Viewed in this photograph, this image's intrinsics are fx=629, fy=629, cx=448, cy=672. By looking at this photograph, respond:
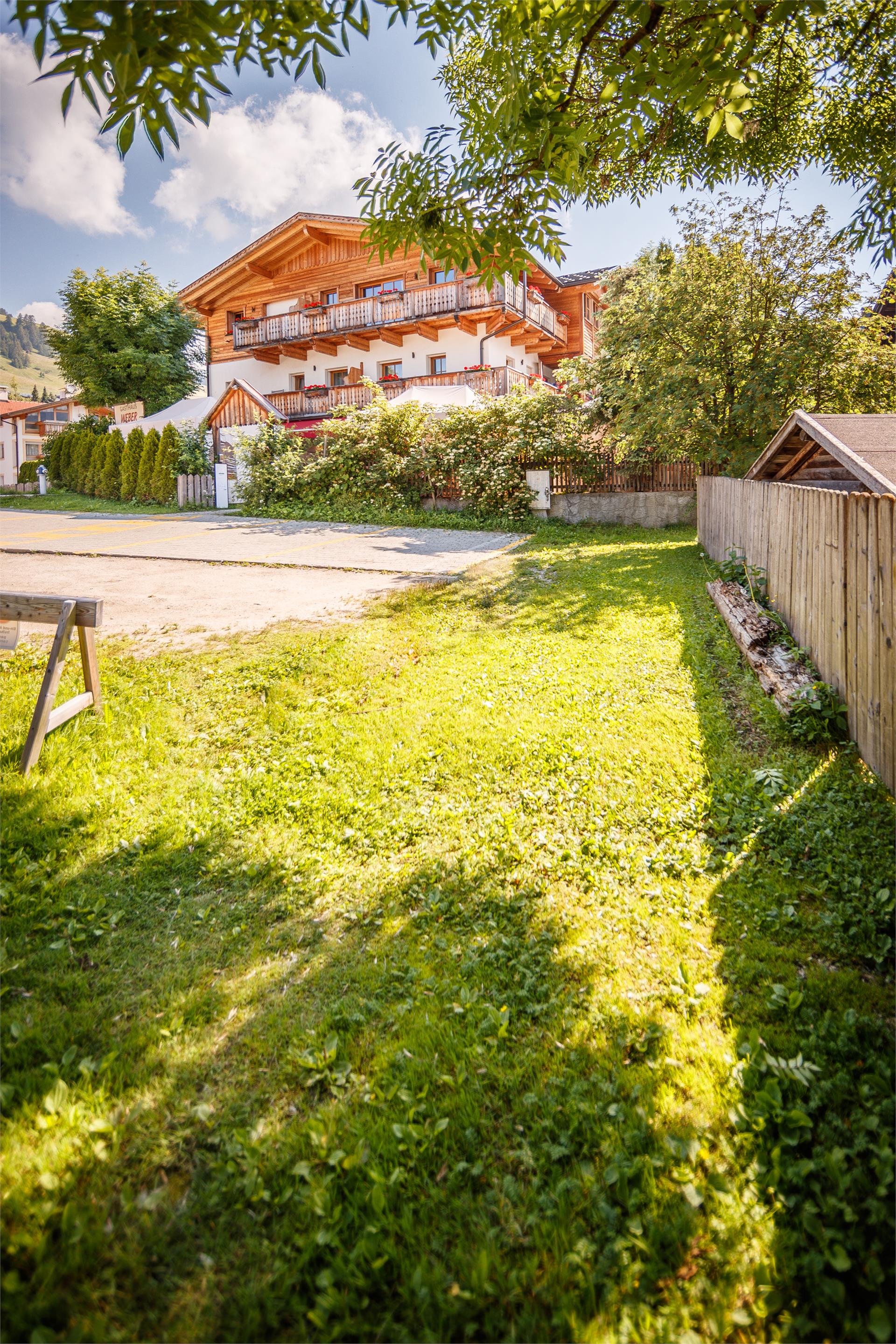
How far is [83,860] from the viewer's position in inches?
136

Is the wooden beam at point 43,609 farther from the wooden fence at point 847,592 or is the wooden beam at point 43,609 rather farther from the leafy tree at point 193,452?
the leafy tree at point 193,452

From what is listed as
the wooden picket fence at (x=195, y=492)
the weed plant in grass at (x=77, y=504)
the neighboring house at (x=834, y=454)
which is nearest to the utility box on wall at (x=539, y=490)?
the neighboring house at (x=834, y=454)

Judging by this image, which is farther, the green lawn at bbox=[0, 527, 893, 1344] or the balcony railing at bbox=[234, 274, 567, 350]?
the balcony railing at bbox=[234, 274, 567, 350]

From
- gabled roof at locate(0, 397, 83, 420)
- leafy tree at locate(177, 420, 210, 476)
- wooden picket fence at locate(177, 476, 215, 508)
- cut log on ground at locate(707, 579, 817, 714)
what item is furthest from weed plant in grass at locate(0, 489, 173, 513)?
gabled roof at locate(0, 397, 83, 420)

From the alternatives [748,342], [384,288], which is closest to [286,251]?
[384,288]

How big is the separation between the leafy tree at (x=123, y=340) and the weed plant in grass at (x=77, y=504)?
1159 cm

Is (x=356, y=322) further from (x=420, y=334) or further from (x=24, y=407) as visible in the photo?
(x=24, y=407)

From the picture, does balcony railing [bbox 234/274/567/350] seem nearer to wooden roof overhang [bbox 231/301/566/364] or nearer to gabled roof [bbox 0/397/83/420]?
wooden roof overhang [bbox 231/301/566/364]

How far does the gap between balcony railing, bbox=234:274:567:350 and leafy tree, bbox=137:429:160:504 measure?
767 centimetres

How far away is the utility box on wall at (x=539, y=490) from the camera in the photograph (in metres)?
16.8

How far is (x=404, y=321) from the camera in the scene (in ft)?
81.4

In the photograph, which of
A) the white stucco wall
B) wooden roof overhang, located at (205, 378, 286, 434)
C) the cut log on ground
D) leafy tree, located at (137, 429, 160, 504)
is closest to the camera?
the cut log on ground

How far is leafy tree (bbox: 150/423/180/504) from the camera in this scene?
23.5m

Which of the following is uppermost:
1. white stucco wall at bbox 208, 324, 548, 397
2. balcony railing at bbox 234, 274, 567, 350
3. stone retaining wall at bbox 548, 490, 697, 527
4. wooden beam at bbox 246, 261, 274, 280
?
wooden beam at bbox 246, 261, 274, 280
